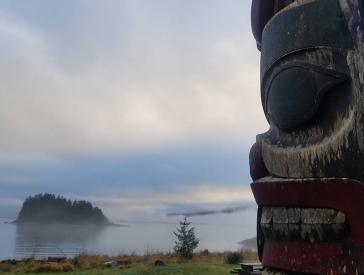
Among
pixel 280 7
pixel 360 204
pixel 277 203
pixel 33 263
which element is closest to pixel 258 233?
pixel 277 203

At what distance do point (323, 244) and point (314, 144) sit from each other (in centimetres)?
49

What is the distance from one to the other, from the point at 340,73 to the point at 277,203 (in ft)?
2.42

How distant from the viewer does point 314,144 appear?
2252mm

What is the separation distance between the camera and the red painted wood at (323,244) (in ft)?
6.64

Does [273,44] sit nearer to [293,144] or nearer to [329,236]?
[293,144]

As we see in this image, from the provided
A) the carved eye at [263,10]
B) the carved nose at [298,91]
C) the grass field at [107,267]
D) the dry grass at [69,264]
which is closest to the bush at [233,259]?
the grass field at [107,267]

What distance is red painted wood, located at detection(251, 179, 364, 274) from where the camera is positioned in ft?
6.64

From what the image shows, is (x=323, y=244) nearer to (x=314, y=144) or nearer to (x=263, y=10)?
(x=314, y=144)

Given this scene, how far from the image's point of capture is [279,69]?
2465mm

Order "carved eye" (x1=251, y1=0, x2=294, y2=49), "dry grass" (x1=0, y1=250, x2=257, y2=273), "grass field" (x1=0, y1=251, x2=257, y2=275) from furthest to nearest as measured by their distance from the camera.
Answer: "dry grass" (x1=0, y1=250, x2=257, y2=273) < "grass field" (x1=0, y1=251, x2=257, y2=275) < "carved eye" (x1=251, y1=0, x2=294, y2=49)

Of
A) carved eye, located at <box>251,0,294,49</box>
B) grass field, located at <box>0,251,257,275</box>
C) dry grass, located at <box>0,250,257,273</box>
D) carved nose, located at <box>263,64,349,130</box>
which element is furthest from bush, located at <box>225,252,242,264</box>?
carved nose, located at <box>263,64,349,130</box>

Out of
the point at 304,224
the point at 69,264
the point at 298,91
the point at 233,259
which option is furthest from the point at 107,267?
the point at 298,91

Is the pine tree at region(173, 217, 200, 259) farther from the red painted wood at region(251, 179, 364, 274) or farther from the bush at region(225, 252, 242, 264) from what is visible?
the red painted wood at region(251, 179, 364, 274)

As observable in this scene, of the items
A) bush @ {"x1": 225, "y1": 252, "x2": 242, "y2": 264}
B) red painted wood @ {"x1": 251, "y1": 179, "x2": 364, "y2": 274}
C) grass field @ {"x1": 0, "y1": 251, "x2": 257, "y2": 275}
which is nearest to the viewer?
red painted wood @ {"x1": 251, "y1": 179, "x2": 364, "y2": 274}
